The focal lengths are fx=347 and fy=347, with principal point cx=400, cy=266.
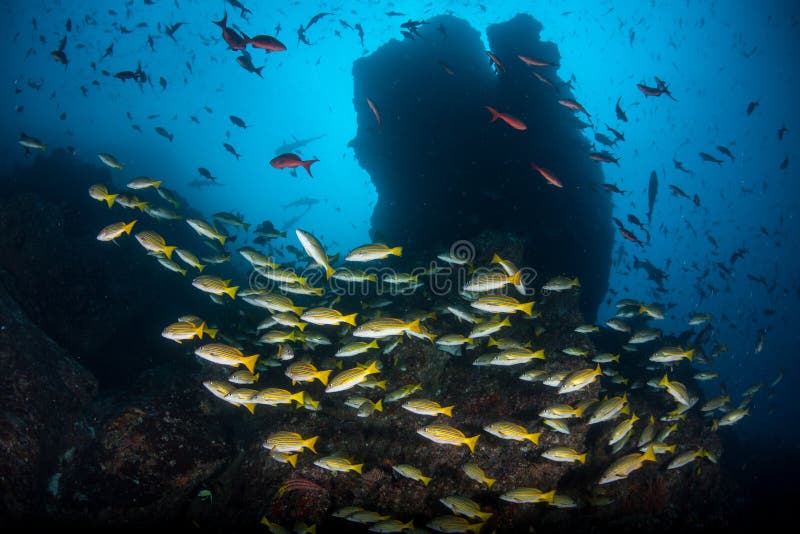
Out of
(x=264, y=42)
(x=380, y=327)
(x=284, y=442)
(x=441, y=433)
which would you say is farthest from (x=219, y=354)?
(x=264, y=42)

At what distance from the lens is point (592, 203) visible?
16375mm

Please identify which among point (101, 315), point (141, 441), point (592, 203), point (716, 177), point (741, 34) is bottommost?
point (141, 441)

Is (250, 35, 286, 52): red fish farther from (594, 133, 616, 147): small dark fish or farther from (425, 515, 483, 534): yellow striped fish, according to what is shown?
(594, 133, 616, 147): small dark fish

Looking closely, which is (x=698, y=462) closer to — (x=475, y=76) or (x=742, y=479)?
(x=742, y=479)

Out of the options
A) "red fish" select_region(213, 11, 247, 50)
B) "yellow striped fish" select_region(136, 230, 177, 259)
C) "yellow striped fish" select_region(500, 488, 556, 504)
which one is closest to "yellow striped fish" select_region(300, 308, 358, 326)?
"yellow striped fish" select_region(136, 230, 177, 259)

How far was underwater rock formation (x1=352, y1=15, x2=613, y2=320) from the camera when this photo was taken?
49.2 feet

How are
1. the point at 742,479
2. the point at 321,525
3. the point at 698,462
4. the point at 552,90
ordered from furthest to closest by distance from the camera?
the point at 742,479 < the point at 552,90 < the point at 698,462 < the point at 321,525

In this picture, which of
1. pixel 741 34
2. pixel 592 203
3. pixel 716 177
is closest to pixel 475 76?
pixel 592 203

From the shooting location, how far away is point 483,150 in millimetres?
15797

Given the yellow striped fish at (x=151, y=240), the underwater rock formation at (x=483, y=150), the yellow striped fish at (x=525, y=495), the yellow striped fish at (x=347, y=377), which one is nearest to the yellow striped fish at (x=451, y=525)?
the yellow striped fish at (x=525, y=495)

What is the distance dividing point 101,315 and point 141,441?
773cm

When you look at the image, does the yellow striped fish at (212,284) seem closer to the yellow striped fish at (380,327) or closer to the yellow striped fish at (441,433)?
the yellow striped fish at (380,327)

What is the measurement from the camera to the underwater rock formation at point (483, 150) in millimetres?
15000

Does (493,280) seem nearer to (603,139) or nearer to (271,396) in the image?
(271,396)
